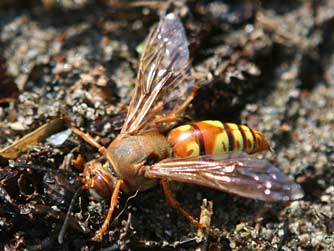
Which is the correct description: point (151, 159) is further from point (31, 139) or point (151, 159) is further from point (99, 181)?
point (31, 139)

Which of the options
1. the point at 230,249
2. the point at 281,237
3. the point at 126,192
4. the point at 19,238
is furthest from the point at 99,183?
the point at 281,237

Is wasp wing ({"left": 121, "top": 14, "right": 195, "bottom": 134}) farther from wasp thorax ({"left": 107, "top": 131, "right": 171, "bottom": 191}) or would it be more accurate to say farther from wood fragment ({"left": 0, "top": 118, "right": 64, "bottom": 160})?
wood fragment ({"left": 0, "top": 118, "right": 64, "bottom": 160})

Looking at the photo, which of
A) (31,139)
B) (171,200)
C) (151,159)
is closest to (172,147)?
(151,159)

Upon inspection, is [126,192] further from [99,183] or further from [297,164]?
[297,164]

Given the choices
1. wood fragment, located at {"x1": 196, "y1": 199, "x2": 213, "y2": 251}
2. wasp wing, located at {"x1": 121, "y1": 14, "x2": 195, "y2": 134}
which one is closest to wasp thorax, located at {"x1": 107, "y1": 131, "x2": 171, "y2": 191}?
wasp wing, located at {"x1": 121, "y1": 14, "x2": 195, "y2": 134}

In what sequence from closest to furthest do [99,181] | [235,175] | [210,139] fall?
[235,175] → [99,181] → [210,139]

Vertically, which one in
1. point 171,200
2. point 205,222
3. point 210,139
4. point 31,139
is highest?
point 31,139
